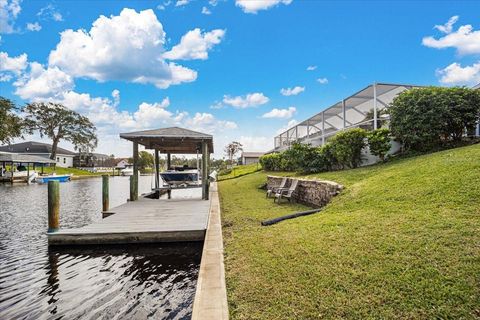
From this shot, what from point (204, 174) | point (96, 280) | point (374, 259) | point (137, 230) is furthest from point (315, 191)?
point (96, 280)

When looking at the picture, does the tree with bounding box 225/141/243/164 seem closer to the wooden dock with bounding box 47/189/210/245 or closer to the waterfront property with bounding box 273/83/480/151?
the waterfront property with bounding box 273/83/480/151

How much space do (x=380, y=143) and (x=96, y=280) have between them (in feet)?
38.3

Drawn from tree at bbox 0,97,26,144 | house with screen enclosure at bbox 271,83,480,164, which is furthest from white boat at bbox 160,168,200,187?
tree at bbox 0,97,26,144

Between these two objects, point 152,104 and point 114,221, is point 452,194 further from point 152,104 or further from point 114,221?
point 152,104

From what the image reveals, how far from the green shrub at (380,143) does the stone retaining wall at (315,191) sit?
157 inches

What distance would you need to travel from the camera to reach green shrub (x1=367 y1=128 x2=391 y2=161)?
468 inches

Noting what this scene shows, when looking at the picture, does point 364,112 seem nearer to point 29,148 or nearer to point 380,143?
point 380,143

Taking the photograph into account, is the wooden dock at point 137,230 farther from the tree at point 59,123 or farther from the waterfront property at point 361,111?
the tree at point 59,123

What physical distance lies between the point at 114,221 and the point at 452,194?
26.9 ft

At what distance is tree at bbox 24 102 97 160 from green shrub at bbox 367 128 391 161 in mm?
56835

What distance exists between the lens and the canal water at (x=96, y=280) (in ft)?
12.4

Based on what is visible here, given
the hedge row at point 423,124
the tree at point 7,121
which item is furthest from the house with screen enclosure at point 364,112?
the tree at point 7,121

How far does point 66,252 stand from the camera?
6.23 metres

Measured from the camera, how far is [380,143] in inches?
471
